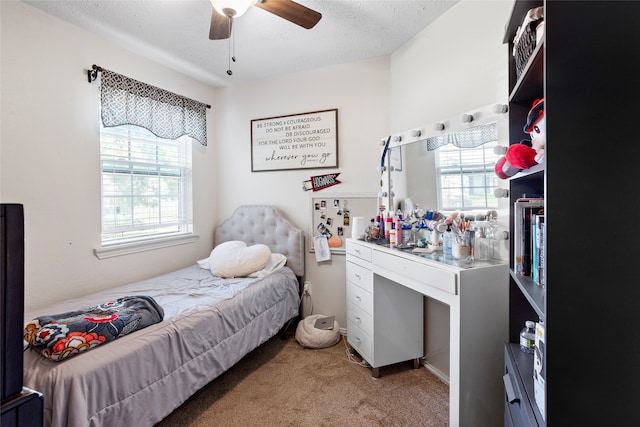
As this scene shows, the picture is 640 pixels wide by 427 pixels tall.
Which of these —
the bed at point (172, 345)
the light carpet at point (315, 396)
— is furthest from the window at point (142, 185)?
the light carpet at point (315, 396)

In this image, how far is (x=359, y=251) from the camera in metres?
2.29

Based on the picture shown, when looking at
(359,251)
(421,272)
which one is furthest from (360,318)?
(421,272)

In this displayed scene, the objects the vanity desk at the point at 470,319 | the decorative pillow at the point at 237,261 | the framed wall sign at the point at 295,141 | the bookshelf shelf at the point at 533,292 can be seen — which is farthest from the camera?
the framed wall sign at the point at 295,141

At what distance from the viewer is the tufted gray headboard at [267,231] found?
2941 mm

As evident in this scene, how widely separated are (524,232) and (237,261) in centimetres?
208

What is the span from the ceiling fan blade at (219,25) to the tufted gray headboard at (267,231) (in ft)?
5.23

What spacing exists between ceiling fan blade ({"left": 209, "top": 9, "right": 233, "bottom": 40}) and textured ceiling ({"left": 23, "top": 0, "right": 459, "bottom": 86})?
0.21 meters

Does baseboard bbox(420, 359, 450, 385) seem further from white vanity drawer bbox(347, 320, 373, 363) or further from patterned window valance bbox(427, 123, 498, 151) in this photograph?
patterned window valance bbox(427, 123, 498, 151)

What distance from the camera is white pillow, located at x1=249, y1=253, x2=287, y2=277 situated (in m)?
2.62

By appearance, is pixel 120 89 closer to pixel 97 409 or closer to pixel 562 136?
pixel 97 409

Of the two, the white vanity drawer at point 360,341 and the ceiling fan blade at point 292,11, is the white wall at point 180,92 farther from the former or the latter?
the ceiling fan blade at point 292,11

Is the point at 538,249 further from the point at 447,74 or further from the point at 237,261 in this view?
the point at 237,261

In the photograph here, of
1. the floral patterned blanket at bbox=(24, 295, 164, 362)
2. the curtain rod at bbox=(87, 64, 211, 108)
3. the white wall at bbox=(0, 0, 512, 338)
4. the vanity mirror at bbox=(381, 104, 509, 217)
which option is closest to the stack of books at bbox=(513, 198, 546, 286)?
the vanity mirror at bbox=(381, 104, 509, 217)

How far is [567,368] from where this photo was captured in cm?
70
